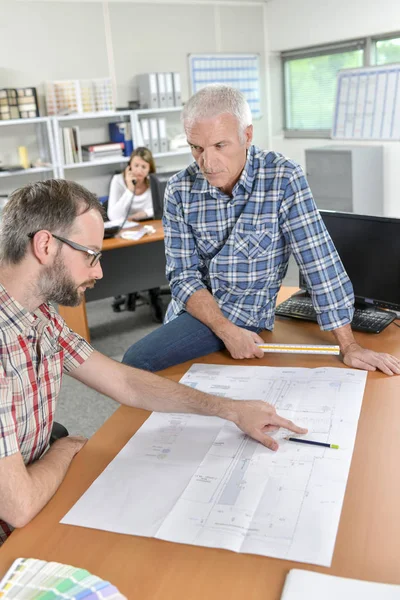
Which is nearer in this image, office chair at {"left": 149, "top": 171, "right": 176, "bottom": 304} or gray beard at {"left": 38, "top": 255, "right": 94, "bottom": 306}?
gray beard at {"left": 38, "top": 255, "right": 94, "bottom": 306}

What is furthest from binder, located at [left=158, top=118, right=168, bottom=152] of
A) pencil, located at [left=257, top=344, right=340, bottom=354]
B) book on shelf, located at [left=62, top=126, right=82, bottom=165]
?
pencil, located at [left=257, top=344, right=340, bottom=354]

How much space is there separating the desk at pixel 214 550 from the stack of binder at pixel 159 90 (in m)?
5.14

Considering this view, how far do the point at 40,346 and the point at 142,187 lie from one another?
357cm

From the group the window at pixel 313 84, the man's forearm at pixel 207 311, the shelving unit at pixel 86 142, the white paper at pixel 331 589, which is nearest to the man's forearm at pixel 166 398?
the man's forearm at pixel 207 311

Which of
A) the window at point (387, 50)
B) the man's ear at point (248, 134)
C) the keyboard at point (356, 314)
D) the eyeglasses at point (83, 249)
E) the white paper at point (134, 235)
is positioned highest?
the window at point (387, 50)

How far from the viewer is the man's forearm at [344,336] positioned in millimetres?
1690

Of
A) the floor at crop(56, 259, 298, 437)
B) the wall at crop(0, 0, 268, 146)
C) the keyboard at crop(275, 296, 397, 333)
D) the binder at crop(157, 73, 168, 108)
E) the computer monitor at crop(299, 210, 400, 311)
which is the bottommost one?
the floor at crop(56, 259, 298, 437)

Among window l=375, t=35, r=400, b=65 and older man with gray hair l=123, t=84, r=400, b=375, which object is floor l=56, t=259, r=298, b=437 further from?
window l=375, t=35, r=400, b=65

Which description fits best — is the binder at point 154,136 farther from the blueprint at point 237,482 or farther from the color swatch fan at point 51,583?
the color swatch fan at point 51,583

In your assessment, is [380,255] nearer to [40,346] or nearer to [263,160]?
[263,160]

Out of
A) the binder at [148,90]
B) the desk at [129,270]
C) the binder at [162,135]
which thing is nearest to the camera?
the desk at [129,270]

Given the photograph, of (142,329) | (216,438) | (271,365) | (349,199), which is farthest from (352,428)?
(349,199)

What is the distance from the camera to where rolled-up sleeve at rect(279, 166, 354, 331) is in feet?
5.82

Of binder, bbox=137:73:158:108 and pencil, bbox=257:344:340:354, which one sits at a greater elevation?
binder, bbox=137:73:158:108
